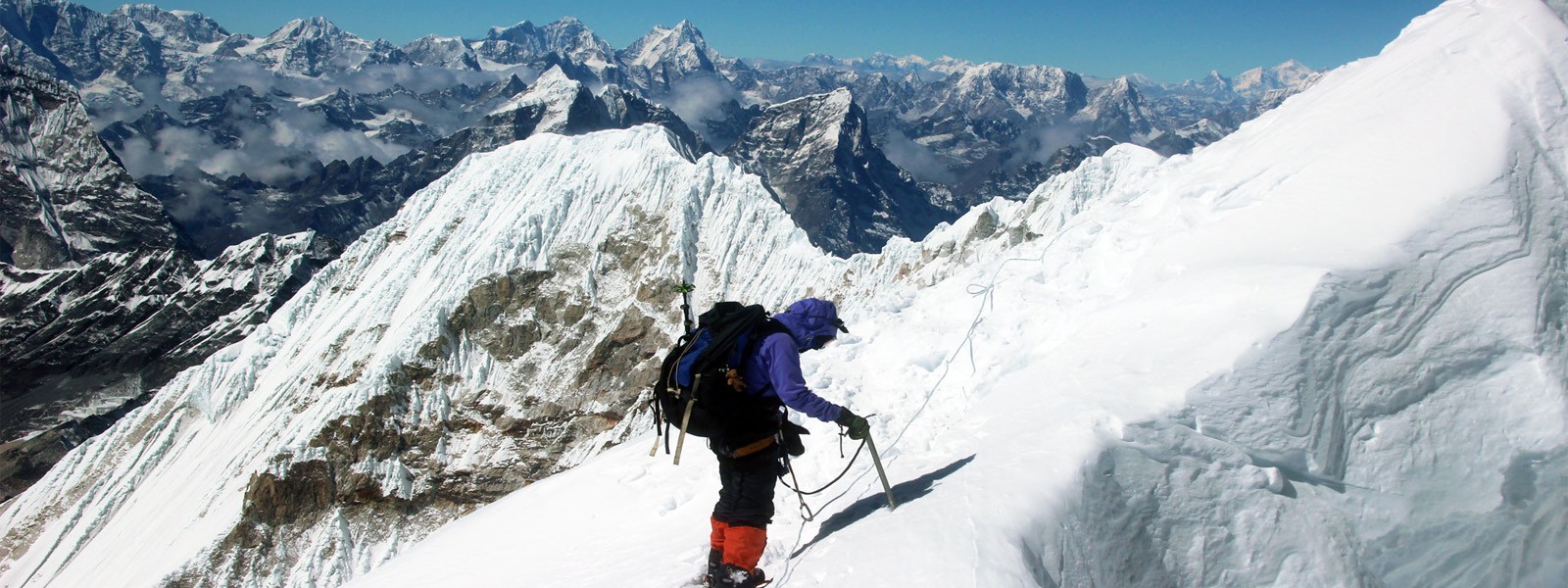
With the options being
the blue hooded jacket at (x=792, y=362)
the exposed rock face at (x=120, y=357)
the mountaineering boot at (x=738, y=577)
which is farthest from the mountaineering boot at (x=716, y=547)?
the exposed rock face at (x=120, y=357)

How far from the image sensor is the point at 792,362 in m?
7.14

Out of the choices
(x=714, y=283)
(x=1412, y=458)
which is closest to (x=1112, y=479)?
(x=1412, y=458)

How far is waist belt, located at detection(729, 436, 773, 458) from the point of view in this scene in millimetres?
7586

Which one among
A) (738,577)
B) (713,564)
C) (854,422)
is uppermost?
(854,422)

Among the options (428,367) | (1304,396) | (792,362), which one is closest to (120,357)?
(428,367)

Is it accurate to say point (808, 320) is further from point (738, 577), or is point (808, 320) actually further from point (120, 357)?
point (120, 357)

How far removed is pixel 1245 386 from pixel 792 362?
12.9ft

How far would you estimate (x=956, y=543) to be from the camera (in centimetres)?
593

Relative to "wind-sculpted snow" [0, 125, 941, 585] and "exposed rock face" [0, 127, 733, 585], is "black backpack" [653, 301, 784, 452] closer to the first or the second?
"wind-sculpted snow" [0, 125, 941, 585]

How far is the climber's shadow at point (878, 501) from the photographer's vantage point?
7460 millimetres

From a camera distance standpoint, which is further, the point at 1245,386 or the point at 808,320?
the point at 808,320

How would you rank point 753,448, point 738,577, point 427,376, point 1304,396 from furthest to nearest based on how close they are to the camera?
1. point 427,376
2. point 753,448
3. point 738,577
4. point 1304,396

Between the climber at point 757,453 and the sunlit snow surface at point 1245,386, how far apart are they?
531mm

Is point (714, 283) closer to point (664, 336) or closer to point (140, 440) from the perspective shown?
point (664, 336)
